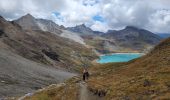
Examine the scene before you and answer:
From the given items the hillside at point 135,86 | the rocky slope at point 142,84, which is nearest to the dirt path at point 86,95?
the hillside at point 135,86

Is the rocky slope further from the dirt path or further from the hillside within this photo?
the dirt path

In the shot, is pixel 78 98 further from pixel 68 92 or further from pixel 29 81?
pixel 29 81

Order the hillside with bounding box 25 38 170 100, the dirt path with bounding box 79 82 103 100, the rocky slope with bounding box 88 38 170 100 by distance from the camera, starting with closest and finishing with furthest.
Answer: the rocky slope with bounding box 88 38 170 100
the hillside with bounding box 25 38 170 100
the dirt path with bounding box 79 82 103 100

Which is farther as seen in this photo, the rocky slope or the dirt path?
the dirt path

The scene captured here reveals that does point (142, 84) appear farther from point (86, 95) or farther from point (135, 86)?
point (86, 95)

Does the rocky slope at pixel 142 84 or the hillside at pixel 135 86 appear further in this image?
the hillside at pixel 135 86

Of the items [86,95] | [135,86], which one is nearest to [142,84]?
[135,86]

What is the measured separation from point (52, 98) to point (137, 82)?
1686 cm

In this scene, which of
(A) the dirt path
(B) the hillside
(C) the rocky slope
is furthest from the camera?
(A) the dirt path

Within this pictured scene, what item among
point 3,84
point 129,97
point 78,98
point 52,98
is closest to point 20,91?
point 3,84

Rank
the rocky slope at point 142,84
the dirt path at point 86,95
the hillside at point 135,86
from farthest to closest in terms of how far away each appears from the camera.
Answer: the dirt path at point 86,95 < the hillside at point 135,86 < the rocky slope at point 142,84

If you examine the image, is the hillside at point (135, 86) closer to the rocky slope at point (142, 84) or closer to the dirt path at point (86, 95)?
the rocky slope at point (142, 84)

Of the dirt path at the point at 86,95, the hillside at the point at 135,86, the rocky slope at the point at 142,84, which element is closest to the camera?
the rocky slope at the point at 142,84

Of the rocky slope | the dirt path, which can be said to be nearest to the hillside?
the rocky slope
